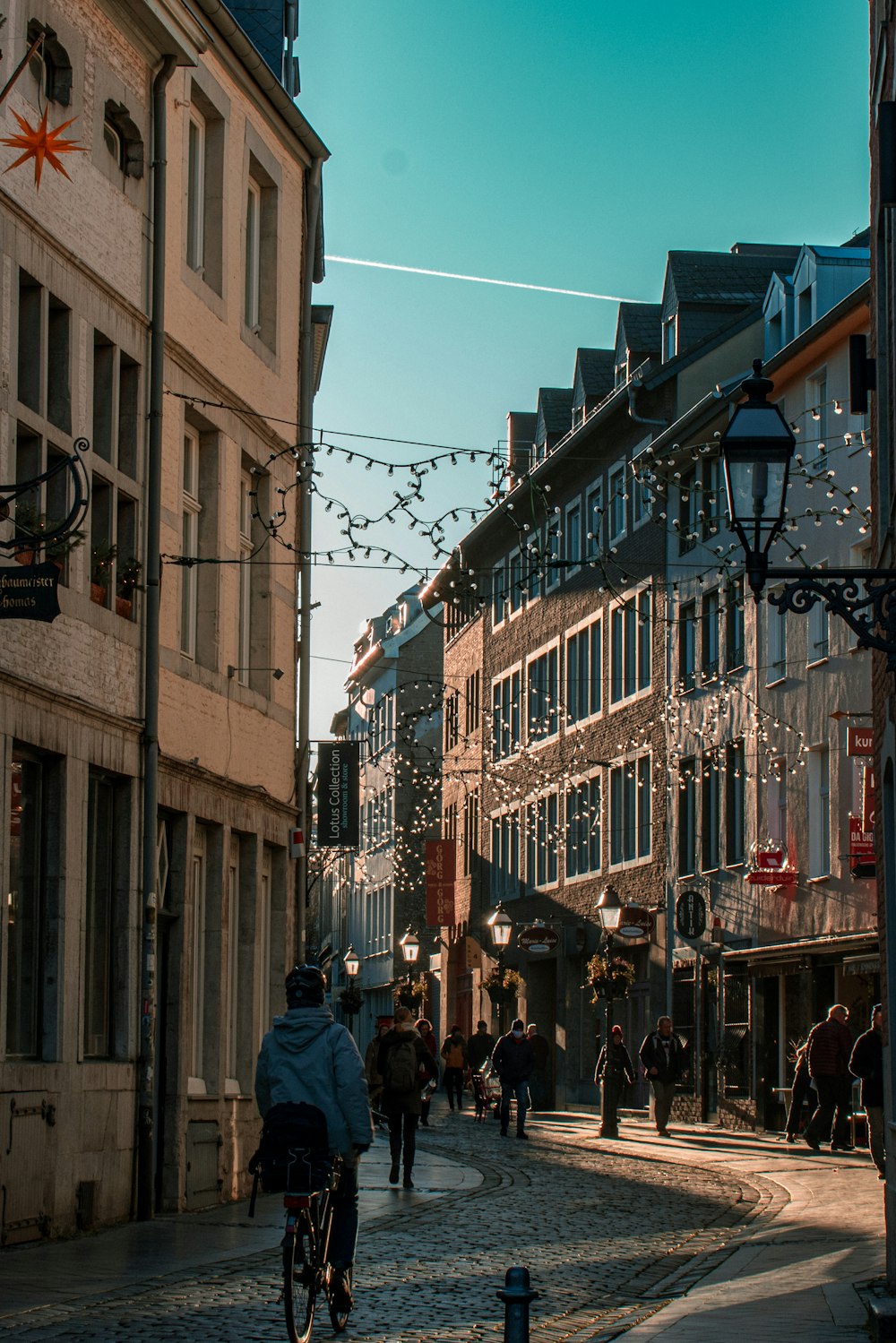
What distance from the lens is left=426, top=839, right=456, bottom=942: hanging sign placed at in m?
64.0

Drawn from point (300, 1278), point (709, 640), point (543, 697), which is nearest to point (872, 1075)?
point (300, 1278)

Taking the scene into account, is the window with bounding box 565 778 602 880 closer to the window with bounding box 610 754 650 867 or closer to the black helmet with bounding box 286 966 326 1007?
the window with bounding box 610 754 650 867

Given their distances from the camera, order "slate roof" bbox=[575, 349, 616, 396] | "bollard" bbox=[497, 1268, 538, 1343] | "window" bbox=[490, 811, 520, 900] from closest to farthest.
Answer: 1. "bollard" bbox=[497, 1268, 538, 1343]
2. "slate roof" bbox=[575, 349, 616, 396]
3. "window" bbox=[490, 811, 520, 900]

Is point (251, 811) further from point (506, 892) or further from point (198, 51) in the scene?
point (506, 892)

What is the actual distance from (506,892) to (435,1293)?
44283mm

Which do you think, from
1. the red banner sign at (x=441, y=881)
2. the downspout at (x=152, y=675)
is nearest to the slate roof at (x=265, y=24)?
the downspout at (x=152, y=675)

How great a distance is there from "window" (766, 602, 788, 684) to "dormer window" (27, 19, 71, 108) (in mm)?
20127

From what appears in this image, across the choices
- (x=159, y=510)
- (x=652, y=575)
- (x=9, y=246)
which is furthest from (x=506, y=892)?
(x=9, y=246)

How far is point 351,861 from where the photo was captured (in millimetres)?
86625

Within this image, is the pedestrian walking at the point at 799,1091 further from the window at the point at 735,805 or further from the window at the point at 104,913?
the window at the point at 104,913

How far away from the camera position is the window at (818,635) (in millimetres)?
33312

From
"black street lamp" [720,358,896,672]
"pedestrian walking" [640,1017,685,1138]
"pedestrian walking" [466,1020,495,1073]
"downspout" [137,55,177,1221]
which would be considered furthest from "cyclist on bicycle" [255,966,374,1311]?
"pedestrian walking" [466,1020,495,1073]

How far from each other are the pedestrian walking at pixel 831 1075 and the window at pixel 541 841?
2346 cm

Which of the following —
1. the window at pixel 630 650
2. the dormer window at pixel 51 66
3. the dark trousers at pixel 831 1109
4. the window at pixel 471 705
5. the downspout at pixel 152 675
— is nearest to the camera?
the dormer window at pixel 51 66
